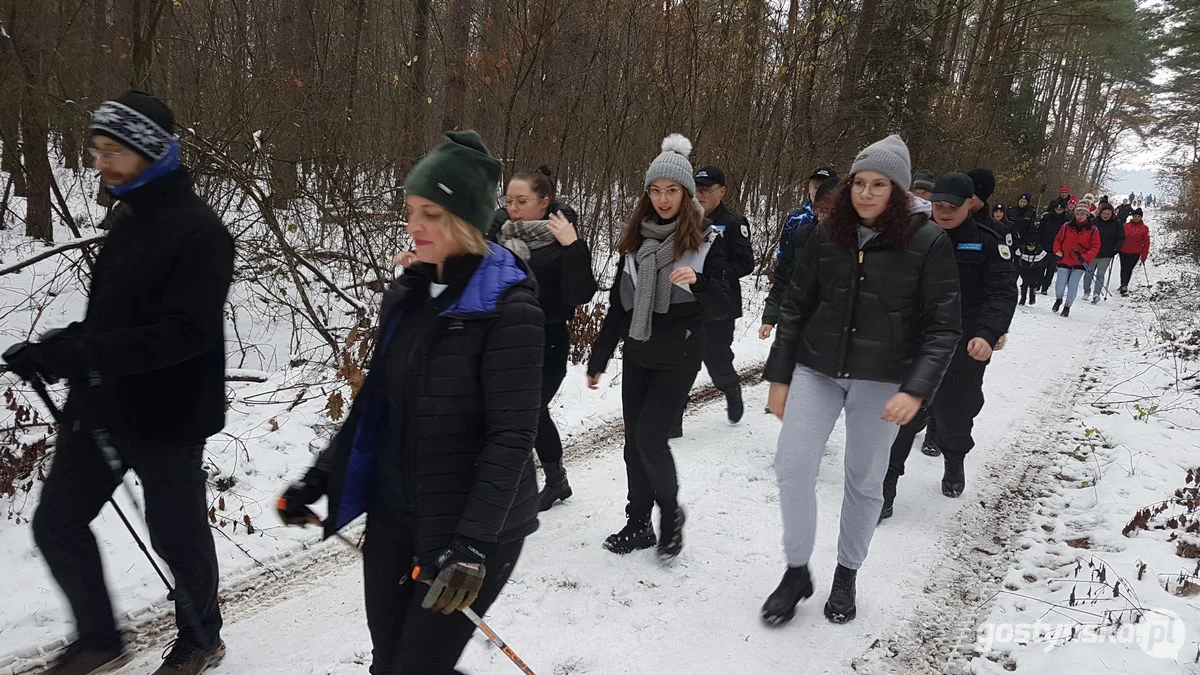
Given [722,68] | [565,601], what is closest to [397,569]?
[565,601]

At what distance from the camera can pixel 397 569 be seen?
2.10 m

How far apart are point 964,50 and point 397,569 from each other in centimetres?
3361

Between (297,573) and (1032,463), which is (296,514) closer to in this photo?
(297,573)

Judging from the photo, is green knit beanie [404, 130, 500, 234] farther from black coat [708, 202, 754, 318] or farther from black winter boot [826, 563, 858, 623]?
black winter boot [826, 563, 858, 623]

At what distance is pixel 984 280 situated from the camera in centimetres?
471

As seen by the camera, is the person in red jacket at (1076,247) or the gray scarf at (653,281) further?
the person in red jacket at (1076,247)

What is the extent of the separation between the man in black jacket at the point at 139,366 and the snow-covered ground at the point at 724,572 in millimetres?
695

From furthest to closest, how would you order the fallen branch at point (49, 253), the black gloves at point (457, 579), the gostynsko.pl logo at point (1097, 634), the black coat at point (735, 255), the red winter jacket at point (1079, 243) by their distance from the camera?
the red winter jacket at point (1079, 243) < the fallen branch at point (49, 253) < the black coat at point (735, 255) < the gostynsko.pl logo at point (1097, 634) < the black gloves at point (457, 579)

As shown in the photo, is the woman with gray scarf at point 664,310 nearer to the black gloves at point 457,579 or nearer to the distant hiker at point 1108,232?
the black gloves at point 457,579

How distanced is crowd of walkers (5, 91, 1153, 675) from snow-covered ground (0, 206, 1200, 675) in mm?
268

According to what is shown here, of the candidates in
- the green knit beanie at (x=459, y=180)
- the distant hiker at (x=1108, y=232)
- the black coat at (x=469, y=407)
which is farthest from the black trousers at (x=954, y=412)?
the distant hiker at (x=1108, y=232)

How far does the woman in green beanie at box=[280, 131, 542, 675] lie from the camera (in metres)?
1.94

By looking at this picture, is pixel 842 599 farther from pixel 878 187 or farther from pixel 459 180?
pixel 459 180

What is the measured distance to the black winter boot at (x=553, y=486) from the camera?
462 centimetres
